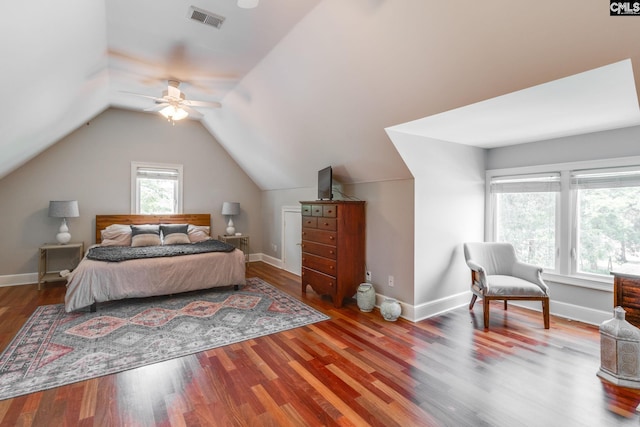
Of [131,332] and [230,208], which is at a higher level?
[230,208]

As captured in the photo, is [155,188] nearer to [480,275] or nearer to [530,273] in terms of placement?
[480,275]

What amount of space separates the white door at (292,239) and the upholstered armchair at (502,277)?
2.80 metres

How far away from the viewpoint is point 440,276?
3.70 metres

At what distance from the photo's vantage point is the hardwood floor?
72.9 inches

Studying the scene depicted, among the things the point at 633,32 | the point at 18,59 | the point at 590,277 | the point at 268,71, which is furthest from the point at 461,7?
the point at 590,277

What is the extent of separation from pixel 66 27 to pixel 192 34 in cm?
95

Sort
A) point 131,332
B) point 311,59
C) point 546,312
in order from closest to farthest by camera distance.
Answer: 1. point 311,59
2. point 131,332
3. point 546,312

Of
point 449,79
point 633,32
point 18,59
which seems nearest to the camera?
point 633,32

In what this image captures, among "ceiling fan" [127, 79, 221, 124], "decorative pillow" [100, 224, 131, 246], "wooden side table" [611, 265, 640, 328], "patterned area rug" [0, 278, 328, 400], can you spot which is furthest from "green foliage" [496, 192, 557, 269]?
"decorative pillow" [100, 224, 131, 246]

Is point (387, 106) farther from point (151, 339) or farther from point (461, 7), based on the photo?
point (151, 339)

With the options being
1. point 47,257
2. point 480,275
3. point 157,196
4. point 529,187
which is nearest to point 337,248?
point 480,275

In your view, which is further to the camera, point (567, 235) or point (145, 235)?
point (145, 235)

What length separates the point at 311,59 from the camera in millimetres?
2883

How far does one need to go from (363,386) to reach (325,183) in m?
2.53
